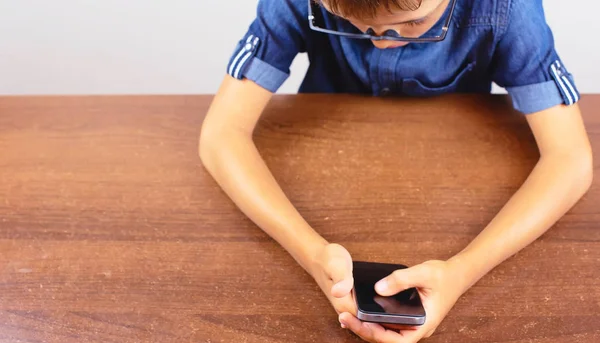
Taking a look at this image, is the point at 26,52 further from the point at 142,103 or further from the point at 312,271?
the point at 312,271

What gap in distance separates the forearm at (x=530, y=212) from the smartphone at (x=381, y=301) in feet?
0.26

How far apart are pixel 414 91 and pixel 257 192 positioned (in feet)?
0.92

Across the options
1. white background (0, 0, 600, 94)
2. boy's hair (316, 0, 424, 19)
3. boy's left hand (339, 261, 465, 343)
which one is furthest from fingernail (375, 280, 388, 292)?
white background (0, 0, 600, 94)

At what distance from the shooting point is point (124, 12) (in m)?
1.62

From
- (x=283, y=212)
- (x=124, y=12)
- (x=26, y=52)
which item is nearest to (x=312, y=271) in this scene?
(x=283, y=212)

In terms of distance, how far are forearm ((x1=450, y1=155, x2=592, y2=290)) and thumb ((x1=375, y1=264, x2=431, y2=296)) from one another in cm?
5

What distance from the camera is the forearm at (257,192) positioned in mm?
704

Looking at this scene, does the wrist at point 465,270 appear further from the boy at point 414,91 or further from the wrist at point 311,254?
the wrist at point 311,254

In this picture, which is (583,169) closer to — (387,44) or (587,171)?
(587,171)

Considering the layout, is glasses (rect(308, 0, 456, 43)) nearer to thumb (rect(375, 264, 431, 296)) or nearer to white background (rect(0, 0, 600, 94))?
thumb (rect(375, 264, 431, 296))

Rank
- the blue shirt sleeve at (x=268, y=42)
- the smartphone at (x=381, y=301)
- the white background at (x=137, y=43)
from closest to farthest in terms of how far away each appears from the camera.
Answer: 1. the smartphone at (x=381, y=301)
2. the blue shirt sleeve at (x=268, y=42)
3. the white background at (x=137, y=43)

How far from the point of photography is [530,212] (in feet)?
2.37

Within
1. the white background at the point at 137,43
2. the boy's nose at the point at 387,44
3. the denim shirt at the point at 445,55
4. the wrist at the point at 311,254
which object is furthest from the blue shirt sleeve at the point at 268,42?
the white background at the point at 137,43

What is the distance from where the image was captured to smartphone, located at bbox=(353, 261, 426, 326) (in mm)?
598
